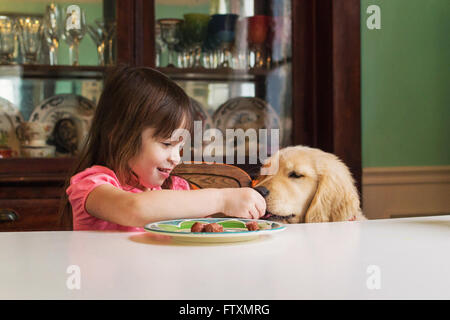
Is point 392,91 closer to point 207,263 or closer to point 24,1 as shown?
point 24,1

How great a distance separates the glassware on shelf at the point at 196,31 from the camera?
6.84ft

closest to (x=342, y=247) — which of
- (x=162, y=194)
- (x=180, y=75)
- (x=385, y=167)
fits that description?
(x=162, y=194)

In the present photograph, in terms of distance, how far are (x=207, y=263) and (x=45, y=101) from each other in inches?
67.4

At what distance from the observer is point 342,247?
578 millimetres

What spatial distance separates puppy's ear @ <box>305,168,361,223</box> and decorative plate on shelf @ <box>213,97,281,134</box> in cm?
80

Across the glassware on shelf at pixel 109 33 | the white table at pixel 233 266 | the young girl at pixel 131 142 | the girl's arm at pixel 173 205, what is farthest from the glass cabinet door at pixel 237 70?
the white table at pixel 233 266

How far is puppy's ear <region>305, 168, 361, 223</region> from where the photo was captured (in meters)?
1.32

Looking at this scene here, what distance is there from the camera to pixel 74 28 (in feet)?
6.63

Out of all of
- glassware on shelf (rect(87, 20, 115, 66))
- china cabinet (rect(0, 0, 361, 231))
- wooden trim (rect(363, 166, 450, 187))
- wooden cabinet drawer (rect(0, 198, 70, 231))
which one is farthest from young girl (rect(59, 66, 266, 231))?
wooden trim (rect(363, 166, 450, 187))

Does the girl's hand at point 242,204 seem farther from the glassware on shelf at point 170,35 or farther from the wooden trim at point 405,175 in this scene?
the wooden trim at point 405,175

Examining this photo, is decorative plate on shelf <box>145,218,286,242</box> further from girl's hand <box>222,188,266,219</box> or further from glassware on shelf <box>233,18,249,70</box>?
glassware on shelf <box>233,18,249,70</box>

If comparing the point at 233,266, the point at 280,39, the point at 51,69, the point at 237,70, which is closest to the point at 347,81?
the point at 280,39

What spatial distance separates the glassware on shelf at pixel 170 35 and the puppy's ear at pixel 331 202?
97 centimetres
